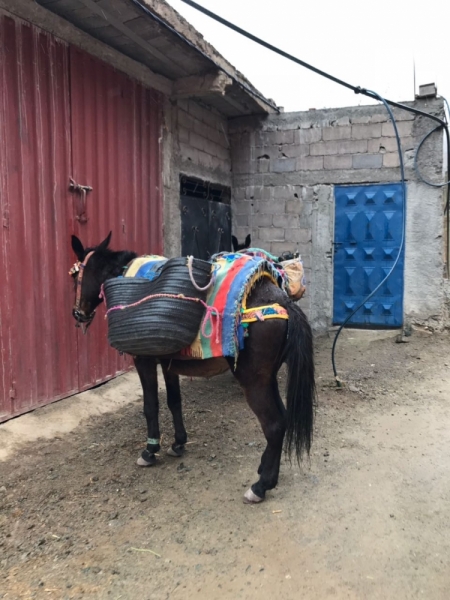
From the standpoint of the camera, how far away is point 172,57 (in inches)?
200

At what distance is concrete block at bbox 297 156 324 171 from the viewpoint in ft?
23.7

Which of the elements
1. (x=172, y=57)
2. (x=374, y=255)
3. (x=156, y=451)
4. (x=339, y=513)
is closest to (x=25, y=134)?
(x=172, y=57)

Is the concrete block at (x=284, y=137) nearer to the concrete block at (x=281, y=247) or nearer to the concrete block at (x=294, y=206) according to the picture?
the concrete block at (x=294, y=206)

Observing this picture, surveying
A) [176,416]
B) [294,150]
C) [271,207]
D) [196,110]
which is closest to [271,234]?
[271,207]

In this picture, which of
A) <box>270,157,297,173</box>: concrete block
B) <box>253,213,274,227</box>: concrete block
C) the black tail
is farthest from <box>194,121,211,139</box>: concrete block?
the black tail

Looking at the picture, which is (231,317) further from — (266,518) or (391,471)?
(391,471)

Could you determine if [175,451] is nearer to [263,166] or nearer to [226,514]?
[226,514]

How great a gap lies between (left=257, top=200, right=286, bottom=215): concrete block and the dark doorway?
53 cm

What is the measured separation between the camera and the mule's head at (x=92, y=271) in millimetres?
3322

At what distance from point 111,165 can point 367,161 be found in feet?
13.1

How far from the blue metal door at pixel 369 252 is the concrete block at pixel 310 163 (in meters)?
0.48

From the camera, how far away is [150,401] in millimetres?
3209

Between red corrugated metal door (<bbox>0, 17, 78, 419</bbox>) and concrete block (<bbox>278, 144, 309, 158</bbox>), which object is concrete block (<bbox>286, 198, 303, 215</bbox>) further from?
red corrugated metal door (<bbox>0, 17, 78, 419</bbox>)

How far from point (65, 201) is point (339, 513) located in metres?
3.38
